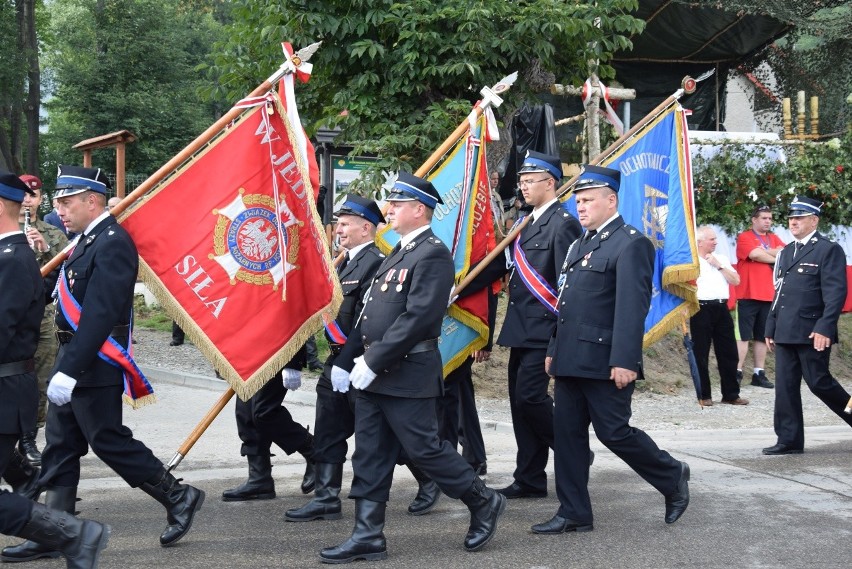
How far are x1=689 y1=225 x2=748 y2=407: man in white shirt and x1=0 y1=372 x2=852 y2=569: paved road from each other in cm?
234

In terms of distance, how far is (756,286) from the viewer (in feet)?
38.3

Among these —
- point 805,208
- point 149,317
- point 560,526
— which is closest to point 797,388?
point 805,208

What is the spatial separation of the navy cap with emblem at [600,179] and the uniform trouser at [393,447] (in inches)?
59.4

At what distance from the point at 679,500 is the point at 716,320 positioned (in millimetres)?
5314

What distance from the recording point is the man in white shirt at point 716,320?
10.7 metres

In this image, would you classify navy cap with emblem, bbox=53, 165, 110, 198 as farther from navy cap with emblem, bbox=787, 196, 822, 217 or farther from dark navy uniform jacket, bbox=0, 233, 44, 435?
navy cap with emblem, bbox=787, 196, 822, 217

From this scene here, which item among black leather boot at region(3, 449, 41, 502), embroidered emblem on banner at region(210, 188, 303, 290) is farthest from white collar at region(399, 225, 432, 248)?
black leather boot at region(3, 449, 41, 502)

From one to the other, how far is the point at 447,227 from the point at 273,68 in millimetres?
4616

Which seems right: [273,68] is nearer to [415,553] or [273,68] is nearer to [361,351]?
[361,351]

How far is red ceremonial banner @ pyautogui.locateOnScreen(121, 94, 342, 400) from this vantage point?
586 centimetres

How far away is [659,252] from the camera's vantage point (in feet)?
Result: 23.4

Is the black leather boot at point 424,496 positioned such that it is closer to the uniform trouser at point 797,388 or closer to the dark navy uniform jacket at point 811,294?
the uniform trouser at point 797,388

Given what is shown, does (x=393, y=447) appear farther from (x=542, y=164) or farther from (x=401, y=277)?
(x=542, y=164)

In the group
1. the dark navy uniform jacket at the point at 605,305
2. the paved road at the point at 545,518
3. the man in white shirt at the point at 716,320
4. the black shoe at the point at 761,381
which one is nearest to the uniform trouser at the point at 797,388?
the paved road at the point at 545,518
